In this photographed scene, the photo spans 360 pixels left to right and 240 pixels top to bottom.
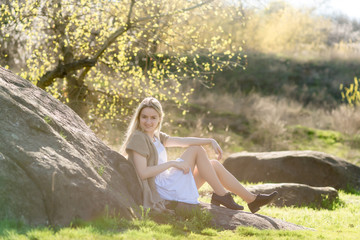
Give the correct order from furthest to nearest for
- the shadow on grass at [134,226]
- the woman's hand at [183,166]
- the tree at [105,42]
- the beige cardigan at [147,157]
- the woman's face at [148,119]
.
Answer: the tree at [105,42] → the woman's face at [148,119] → the woman's hand at [183,166] → the beige cardigan at [147,157] → the shadow on grass at [134,226]

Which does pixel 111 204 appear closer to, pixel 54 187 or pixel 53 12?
pixel 54 187

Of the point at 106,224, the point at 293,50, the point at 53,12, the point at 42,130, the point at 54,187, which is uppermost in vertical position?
the point at 293,50

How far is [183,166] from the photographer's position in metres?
4.96

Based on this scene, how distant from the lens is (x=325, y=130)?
17.3 metres

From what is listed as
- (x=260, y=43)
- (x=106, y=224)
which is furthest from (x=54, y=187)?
(x=260, y=43)

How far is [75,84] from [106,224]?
6522 mm

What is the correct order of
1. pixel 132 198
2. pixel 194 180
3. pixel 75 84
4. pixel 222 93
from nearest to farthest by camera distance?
pixel 132 198 < pixel 194 180 < pixel 75 84 < pixel 222 93

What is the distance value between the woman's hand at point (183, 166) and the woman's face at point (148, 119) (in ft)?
1.59

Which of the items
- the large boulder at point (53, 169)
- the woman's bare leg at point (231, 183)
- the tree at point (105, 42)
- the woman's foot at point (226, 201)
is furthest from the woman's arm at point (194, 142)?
the tree at point (105, 42)

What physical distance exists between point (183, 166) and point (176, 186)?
Answer: 0.74 ft

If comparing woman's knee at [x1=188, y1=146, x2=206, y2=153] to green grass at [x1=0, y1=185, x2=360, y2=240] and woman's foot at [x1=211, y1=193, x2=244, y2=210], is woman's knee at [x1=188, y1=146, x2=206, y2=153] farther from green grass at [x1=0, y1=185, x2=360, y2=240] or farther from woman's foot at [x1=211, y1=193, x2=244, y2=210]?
green grass at [x1=0, y1=185, x2=360, y2=240]

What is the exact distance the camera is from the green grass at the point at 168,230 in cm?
341

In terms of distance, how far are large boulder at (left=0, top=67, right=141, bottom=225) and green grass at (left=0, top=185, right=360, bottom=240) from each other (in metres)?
0.14

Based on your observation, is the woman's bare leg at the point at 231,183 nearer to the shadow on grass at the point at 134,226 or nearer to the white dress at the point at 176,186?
the white dress at the point at 176,186
